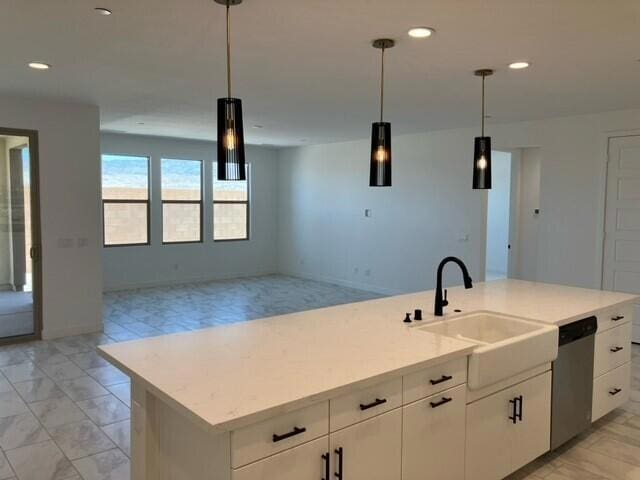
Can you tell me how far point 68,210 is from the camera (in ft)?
18.3

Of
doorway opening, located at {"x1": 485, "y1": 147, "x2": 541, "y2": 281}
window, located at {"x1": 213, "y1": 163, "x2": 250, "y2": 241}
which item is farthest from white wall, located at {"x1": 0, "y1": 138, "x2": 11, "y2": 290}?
doorway opening, located at {"x1": 485, "y1": 147, "x2": 541, "y2": 281}

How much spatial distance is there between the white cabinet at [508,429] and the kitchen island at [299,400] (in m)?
0.04

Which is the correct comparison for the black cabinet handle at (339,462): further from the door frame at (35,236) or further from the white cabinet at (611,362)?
the door frame at (35,236)

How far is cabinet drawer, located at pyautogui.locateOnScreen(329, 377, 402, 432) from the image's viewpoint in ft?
6.00

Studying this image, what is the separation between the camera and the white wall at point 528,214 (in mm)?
7543

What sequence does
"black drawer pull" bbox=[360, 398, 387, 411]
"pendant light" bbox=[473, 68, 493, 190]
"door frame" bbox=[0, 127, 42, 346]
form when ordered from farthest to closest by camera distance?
"door frame" bbox=[0, 127, 42, 346]
"pendant light" bbox=[473, 68, 493, 190]
"black drawer pull" bbox=[360, 398, 387, 411]

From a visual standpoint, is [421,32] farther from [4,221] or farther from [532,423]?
[4,221]

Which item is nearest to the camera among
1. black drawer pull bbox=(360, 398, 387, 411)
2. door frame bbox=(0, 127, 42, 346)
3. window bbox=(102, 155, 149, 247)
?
black drawer pull bbox=(360, 398, 387, 411)

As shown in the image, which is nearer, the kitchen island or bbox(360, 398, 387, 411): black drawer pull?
the kitchen island

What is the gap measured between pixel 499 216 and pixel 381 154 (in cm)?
841

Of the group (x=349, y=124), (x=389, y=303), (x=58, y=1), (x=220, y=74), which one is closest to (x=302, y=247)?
(x=349, y=124)

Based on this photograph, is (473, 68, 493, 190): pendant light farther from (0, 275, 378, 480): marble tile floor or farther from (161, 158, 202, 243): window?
(161, 158, 202, 243): window

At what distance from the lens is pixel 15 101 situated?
203 inches

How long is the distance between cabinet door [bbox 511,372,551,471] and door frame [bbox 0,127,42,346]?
4907 mm
